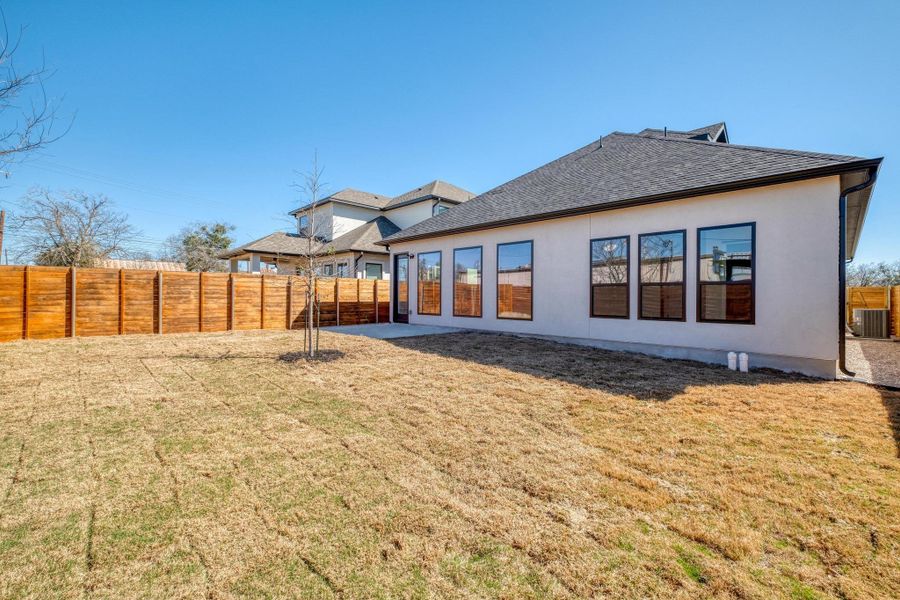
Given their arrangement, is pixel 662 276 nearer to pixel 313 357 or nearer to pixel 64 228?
pixel 313 357

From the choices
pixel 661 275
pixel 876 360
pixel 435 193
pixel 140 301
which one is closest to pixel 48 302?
pixel 140 301

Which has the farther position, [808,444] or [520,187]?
[520,187]

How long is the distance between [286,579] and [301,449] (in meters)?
1.54

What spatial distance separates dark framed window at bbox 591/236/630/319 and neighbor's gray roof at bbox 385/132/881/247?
2.73 ft

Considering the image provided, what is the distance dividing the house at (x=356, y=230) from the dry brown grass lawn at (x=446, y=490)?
45.2 ft

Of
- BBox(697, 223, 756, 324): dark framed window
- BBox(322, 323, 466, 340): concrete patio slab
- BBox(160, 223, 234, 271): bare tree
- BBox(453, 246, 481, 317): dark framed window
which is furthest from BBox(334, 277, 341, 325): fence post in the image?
BBox(160, 223, 234, 271): bare tree

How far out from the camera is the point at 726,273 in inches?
267

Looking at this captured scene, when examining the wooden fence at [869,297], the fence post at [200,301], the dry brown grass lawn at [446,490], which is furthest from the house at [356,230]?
the wooden fence at [869,297]

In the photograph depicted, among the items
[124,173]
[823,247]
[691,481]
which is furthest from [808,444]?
[124,173]

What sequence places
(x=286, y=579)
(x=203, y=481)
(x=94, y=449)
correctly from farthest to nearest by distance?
1. (x=94, y=449)
2. (x=203, y=481)
3. (x=286, y=579)

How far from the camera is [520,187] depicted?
38.6 feet

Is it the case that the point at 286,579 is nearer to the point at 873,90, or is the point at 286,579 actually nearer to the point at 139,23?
the point at 139,23

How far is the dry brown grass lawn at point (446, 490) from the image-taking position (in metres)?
1.79

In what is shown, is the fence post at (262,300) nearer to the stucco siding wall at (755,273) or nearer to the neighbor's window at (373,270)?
the neighbor's window at (373,270)
